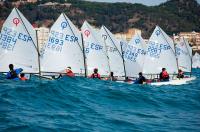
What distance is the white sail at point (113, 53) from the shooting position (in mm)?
40875

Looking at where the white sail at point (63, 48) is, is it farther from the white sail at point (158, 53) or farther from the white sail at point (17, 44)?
the white sail at point (158, 53)

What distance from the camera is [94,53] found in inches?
1517

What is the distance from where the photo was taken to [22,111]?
15.6m

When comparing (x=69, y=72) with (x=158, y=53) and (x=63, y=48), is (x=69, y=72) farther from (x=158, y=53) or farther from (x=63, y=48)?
(x=158, y=53)

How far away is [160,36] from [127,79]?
6008mm

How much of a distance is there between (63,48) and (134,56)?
9476 millimetres

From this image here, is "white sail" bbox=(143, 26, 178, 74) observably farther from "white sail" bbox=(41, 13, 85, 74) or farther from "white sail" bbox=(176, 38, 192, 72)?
"white sail" bbox=(176, 38, 192, 72)

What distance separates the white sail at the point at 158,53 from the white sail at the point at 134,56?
1.32 m

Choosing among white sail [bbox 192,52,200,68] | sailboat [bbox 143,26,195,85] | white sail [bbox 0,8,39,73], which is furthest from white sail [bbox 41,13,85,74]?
white sail [bbox 192,52,200,68]

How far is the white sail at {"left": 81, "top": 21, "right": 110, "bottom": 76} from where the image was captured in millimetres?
38281

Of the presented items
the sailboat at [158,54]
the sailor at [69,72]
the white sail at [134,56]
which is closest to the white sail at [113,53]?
the white sail at [134,56]

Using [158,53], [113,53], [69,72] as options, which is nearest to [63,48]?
[69,72]

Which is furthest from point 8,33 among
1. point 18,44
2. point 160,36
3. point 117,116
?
point 117,116

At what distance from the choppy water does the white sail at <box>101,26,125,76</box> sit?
1656 cm
